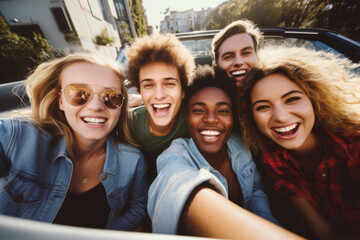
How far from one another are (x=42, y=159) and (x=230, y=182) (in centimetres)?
203

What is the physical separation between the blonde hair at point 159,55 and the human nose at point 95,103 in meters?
0.77

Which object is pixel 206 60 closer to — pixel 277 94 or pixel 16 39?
pixel 277 94

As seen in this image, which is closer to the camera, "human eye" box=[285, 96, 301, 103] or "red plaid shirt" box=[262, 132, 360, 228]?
"red plaid shirt" box=[262, 132, 360, 228]

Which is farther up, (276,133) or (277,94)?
(277,94)

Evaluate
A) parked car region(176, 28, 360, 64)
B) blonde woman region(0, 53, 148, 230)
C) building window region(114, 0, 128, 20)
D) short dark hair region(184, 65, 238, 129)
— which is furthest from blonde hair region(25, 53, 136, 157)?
building window region(114, 0, 128, 20)

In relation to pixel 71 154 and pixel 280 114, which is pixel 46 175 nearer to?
pixel 71 154

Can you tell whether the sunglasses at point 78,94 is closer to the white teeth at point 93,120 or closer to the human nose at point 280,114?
the white teeth at point 93,120

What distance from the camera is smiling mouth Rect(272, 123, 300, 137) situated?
1370 millimetres

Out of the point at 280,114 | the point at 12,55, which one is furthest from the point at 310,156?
the point at 12,55

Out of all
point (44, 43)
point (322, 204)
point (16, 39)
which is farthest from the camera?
point (44, 43)

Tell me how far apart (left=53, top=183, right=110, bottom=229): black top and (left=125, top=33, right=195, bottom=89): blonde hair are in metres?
1.59

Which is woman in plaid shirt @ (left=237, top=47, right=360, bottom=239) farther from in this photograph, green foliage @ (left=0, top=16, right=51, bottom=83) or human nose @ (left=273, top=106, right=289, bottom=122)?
green foliage @ (left=0, top=16, right=51, bottom=83)

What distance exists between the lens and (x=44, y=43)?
10.5 m

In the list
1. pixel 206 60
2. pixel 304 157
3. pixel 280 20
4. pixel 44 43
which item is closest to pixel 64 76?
pixel 304 157
